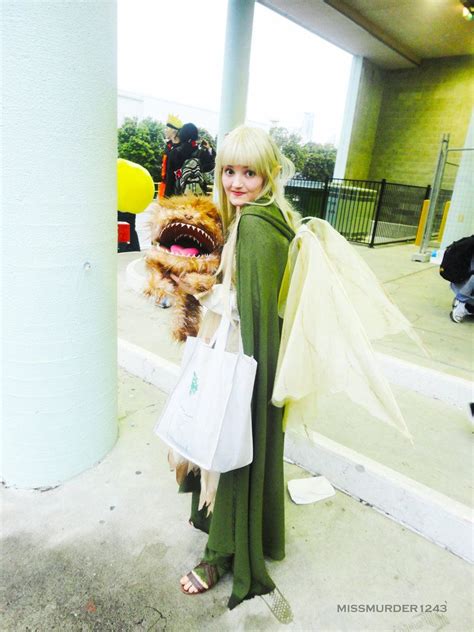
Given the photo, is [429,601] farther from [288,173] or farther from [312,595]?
[288,173]

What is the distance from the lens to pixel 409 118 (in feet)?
53.0

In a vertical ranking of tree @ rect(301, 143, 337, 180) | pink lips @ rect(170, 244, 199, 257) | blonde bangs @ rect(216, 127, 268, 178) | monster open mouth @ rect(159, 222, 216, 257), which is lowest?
pink lips @ rect(170, 244, 199, 257)

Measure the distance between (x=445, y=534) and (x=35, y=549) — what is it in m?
1.93

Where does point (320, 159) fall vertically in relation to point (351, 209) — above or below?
above


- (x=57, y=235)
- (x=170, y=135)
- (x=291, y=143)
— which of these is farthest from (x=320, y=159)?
(x=57, y=235)

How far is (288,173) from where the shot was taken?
1555 millimetres

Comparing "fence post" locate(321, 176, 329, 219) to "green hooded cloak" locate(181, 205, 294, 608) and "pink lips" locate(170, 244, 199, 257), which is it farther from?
"pink lips" locate(170, 244, 199, 257)

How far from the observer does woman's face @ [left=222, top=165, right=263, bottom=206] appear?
147 cm

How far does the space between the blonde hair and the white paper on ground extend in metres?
1.53

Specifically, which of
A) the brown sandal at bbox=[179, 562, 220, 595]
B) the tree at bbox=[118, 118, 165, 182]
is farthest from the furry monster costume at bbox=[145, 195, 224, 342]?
the tree at bbox=[118, 118, 165, 182]

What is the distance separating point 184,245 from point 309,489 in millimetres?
1642

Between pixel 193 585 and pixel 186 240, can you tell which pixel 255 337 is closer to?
pixel 186 240

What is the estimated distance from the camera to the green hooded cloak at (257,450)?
1391 mm

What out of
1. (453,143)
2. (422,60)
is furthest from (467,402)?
(422,60)
